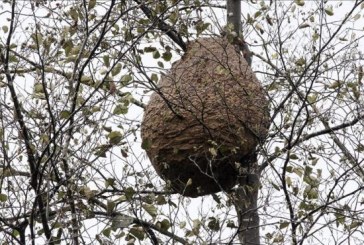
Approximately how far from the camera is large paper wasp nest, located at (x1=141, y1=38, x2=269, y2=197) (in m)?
5.23

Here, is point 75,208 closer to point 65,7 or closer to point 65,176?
point 65,176

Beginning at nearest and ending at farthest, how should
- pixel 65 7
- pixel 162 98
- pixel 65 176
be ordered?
1. pixel 65 176
2. pixel 162 98
3. pixel 65 7

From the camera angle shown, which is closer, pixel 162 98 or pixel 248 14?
pixel 162 98

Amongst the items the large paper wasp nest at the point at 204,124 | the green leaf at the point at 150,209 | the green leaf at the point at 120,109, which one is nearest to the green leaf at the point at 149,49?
the large paper wasp nest at the point at 204,124

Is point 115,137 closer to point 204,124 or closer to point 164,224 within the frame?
point 164,224

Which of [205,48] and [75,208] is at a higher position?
[205,48]

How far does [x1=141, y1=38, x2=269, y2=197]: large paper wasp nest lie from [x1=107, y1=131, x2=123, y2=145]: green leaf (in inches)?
15.3

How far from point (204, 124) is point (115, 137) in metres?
0.69

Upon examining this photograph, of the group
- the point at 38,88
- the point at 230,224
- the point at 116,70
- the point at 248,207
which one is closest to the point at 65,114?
the point at 38,88

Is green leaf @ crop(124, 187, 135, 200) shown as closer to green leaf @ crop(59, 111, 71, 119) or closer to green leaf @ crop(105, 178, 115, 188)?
green leaf @ crop(105, 178, 115, 188)

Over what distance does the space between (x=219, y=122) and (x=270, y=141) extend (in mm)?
494

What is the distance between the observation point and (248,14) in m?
5.82

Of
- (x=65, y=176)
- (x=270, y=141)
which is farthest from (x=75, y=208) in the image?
(x=270, y=141)

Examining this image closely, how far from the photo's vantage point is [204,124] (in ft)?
17.0
